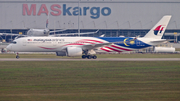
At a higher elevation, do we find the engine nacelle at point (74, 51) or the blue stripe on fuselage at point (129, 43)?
the blue stripe on fuselage at point (129, 43)

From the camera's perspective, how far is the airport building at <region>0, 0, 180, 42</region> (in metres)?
94.6

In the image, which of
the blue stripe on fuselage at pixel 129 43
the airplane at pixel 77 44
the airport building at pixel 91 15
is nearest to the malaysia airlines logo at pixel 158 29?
the airplane at pixel 77 44

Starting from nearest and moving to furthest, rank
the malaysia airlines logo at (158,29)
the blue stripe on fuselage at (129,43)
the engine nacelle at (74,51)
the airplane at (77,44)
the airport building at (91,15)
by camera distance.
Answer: the engine nacelle at (74,51)
the airplane at (77,44)
the blue stripe on fuselage at (129,43)
the malaysia airlines logo at (158,29)
the airport building at (91,15)

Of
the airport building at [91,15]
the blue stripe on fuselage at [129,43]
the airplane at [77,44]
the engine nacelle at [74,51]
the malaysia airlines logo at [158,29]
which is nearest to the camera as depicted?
the engine nacelle at [74,51]

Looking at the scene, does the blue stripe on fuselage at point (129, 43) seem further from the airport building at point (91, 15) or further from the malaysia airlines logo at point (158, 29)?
the airport building at point (91, 15)

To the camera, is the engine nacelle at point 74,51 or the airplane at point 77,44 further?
the airplane at point 77,44

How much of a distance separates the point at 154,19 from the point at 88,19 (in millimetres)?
23053

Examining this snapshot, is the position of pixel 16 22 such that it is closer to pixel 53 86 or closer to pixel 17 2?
pixel 17 2

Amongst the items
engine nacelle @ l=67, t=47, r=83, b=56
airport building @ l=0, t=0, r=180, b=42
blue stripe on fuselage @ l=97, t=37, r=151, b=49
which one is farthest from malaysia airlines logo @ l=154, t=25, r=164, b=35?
airport building @ l=0, t=0, r=180, b=42

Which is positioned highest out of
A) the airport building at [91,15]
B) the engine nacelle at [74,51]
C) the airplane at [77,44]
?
the airport building at [91,15]

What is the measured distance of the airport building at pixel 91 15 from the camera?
3723 inches

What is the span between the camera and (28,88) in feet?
48.2

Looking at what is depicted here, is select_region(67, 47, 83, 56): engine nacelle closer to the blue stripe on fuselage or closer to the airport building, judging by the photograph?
the blue stripe on fuselage

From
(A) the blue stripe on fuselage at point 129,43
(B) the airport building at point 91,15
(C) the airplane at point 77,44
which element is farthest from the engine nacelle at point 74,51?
(B) the airport building at point 91,15
